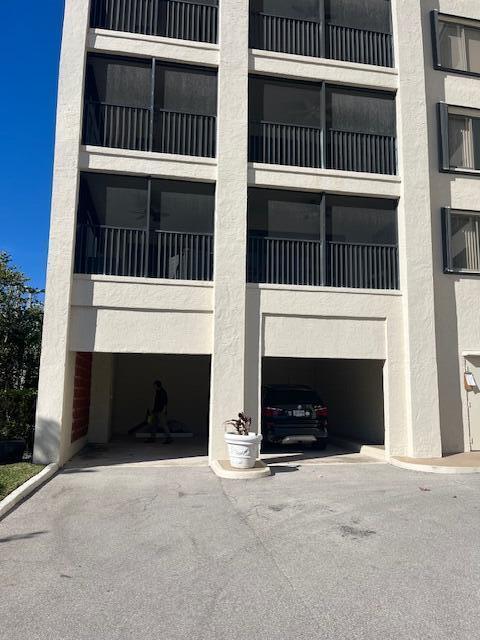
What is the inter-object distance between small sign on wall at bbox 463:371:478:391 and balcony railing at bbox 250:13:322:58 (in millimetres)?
8536

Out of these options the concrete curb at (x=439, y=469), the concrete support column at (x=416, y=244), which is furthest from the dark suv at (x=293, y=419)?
the concrete curb at (x=439, y=469)

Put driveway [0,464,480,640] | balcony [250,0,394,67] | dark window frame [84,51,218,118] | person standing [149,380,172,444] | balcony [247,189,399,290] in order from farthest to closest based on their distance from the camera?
person standing [149,380,172,444], balcony [250,0,394,67], balcony [247,189,399,290], dark window frame [84,51,218,118], driveway [0,464,480,640]

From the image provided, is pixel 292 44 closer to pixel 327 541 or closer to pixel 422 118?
pixel 422 118

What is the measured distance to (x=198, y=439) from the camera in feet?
46.6

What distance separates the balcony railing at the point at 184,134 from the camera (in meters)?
11.1

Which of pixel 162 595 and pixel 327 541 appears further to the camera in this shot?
pixel 327 541

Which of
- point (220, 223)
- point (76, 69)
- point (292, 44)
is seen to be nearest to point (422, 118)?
point (292, 44)

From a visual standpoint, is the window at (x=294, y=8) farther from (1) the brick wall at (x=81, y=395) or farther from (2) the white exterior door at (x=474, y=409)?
(1) the brick wall at (x=81, y=395)

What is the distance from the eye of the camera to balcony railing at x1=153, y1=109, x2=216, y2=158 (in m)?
11.1

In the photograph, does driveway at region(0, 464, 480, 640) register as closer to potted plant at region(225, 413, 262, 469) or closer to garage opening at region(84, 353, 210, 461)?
potted plant at region(225, 413, 262, 469)

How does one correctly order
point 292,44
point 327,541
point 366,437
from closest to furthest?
point 327,541
point 292,44
point 366,437

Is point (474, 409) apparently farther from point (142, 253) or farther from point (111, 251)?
point (111, 251)

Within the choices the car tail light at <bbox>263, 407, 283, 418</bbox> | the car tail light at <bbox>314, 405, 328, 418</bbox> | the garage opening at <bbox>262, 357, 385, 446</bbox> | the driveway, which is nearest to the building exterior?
the garage opening at <bbox>262, 357, 385, 446</bbox>

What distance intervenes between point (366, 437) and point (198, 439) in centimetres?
474
